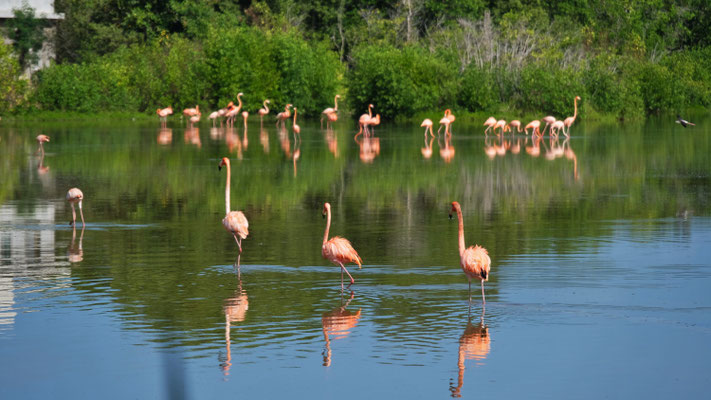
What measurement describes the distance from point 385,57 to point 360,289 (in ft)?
154

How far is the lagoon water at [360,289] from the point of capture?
9172mm

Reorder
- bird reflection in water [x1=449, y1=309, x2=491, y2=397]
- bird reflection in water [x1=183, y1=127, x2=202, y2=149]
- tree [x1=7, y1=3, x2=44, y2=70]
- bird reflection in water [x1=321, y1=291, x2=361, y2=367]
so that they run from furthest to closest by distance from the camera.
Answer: tree [x1=7, y1=3, x2=44, y2=70] → bird reflection in water [x1=183, y1=127, x2=202, y2=149] → bird reflection in water [x1=321, y1=291, x2=361, y2=367] → bird reflection in water [x1=449, y1=309, x2=491, y2=397]

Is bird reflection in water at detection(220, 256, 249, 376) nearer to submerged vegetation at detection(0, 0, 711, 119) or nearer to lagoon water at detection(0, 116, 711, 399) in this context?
lagoon water at detection(0, 116, 711, 399)

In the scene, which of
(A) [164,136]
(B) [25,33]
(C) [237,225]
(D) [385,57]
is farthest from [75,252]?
(B) [25,33]

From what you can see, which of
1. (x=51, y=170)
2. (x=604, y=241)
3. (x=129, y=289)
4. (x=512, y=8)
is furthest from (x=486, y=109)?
(x=129, y=289)

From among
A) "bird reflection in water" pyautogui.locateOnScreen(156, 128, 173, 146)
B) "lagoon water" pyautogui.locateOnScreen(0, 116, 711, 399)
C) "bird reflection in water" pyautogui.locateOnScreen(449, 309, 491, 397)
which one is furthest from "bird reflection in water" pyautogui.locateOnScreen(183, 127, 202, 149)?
"bird reflection in water" pyautogui.locateOnScreen(449, 309, 491, 397)

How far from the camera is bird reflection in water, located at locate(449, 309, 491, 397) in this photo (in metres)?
9.27

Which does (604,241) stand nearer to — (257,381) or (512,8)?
(257,381)

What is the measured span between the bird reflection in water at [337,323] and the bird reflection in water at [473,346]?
1.11m

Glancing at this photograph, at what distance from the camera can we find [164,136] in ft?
→ 148

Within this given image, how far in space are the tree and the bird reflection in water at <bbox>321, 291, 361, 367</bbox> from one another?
2456 inches

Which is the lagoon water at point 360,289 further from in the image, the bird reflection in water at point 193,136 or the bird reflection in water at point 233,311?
the bird reflection in water at point 193,136

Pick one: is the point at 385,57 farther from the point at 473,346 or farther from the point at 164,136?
the point at 473,346

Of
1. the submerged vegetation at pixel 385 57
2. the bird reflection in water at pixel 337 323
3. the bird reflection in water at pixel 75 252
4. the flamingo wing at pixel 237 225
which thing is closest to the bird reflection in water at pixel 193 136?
the submerged vegetation at pixel 385 57
